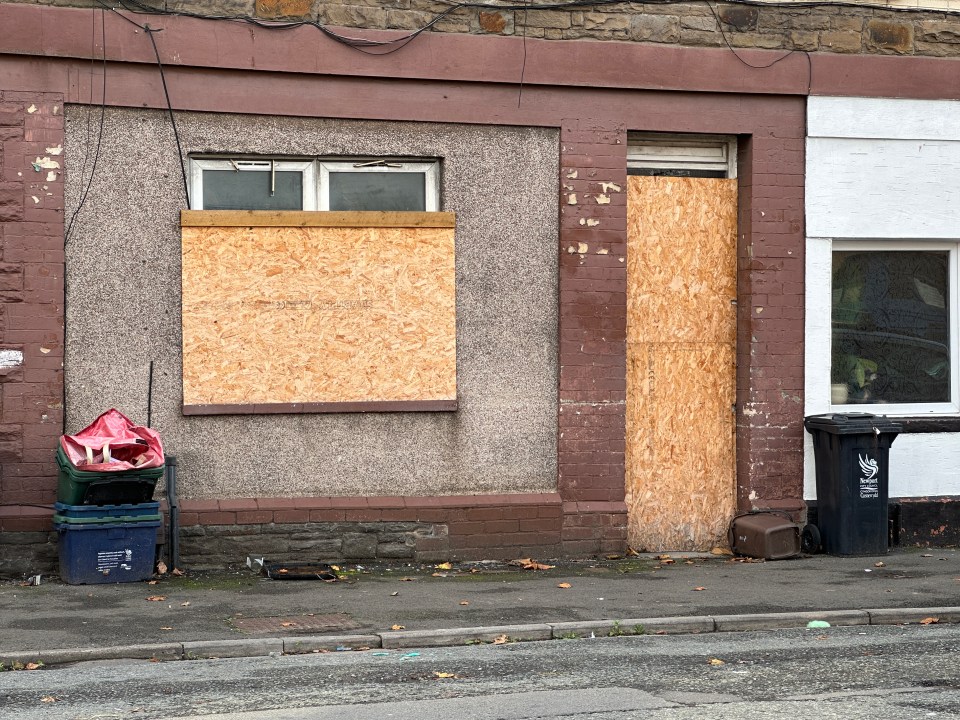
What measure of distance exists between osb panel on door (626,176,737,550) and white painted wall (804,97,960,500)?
0.74 meters

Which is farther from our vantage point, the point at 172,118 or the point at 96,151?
the point at 172,118

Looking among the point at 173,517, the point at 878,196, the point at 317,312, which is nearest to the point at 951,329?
the point at 878,196

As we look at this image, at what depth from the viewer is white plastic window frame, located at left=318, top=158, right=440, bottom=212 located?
447 inches

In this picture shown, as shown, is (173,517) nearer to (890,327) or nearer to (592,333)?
(592,333)

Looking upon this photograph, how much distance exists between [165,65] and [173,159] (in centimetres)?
74

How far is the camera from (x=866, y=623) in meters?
9.08

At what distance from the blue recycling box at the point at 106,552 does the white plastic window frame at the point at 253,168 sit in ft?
8.78

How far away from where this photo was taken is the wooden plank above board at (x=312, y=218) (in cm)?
1095

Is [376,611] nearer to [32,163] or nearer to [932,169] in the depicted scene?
[32,163]

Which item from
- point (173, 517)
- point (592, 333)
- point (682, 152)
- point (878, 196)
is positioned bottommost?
point (173, 517)

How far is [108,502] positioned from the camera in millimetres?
10156

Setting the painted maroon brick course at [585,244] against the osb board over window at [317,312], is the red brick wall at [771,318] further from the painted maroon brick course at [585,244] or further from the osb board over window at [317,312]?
the osb board over window at [317,312]

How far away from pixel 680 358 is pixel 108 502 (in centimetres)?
515

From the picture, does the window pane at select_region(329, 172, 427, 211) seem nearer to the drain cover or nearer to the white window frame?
the white window frame
